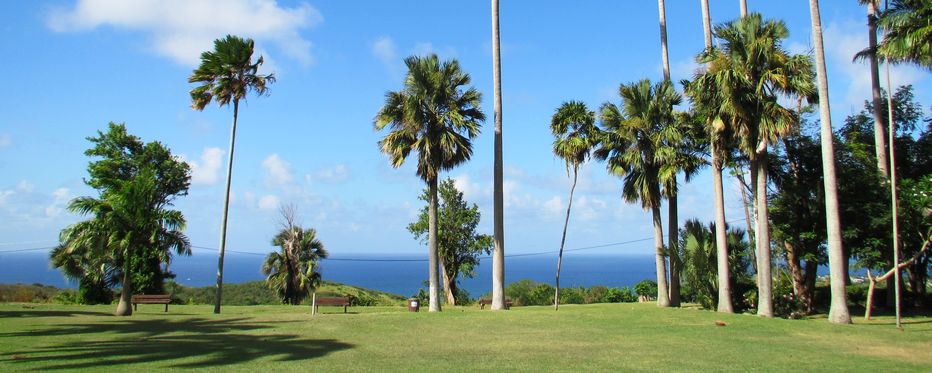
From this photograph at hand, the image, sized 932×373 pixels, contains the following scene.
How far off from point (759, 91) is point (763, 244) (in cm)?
496

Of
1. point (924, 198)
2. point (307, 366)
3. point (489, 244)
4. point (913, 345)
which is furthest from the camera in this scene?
point (489, 244)

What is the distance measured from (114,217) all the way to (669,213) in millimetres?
20571

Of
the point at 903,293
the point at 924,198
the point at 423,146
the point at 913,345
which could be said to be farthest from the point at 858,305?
the point at 423,146

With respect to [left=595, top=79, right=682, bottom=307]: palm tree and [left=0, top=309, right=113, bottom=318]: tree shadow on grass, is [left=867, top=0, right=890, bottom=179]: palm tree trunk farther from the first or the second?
[left=0, top=309, right=113, bottom=318]: tree shadow on grass

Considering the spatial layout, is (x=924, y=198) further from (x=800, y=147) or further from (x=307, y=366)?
(x=307, y=366)

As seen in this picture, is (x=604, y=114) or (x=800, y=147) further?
(x=604, y=114)

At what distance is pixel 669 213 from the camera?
24.8 metres

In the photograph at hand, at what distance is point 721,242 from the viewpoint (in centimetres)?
2133

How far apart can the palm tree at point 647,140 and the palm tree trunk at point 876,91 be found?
21.7 ft

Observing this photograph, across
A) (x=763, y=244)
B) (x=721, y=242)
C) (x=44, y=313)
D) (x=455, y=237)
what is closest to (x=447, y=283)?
(x=455, y=237)

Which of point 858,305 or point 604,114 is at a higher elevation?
point 604,114

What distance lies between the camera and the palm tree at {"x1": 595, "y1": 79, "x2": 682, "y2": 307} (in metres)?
24.2

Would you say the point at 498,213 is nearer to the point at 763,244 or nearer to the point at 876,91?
the point at 763,244

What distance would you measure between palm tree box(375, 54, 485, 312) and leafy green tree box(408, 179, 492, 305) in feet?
43.5
